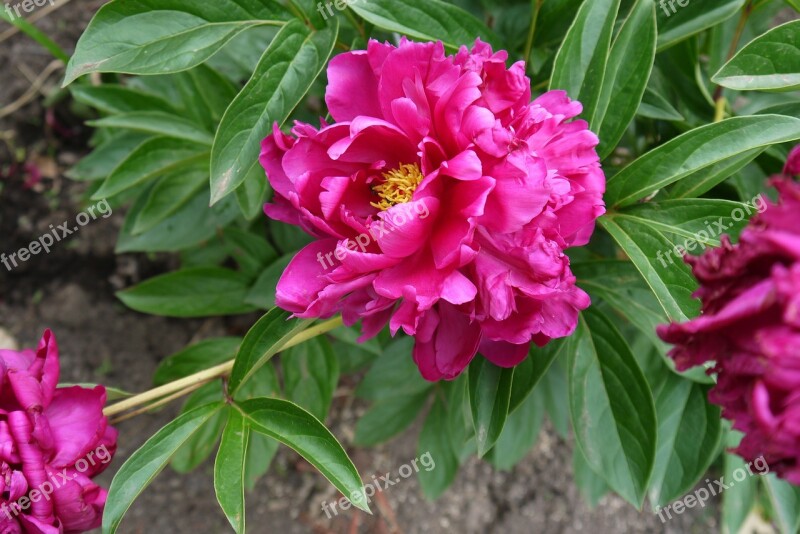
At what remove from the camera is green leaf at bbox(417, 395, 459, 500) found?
167 centimetres

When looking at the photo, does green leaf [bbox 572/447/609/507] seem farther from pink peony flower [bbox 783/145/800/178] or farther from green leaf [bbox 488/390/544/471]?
pink peony flower [bbox 783/145/800/178]

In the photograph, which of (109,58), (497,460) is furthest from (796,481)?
(497,460)

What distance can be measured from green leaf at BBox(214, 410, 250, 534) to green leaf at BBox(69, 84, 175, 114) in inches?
29.8

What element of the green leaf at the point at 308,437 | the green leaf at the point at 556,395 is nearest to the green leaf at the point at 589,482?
the green leaf at the point at 556,395

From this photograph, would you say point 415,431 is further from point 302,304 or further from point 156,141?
point 302,304

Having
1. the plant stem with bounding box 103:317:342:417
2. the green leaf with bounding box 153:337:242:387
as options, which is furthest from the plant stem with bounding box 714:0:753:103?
the green leaf with bounding box 153:337:242:387

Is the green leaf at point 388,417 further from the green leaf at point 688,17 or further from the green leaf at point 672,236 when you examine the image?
the green leaf at point 688,17

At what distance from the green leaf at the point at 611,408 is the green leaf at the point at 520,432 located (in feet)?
1.87

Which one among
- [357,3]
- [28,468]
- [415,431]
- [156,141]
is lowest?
[415,431]

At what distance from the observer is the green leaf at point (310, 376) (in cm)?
142

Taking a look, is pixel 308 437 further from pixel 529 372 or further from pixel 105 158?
pixel 105 158

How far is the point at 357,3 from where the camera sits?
0.97 meters

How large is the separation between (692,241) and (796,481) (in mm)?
391

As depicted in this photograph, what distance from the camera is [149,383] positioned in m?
1.94
